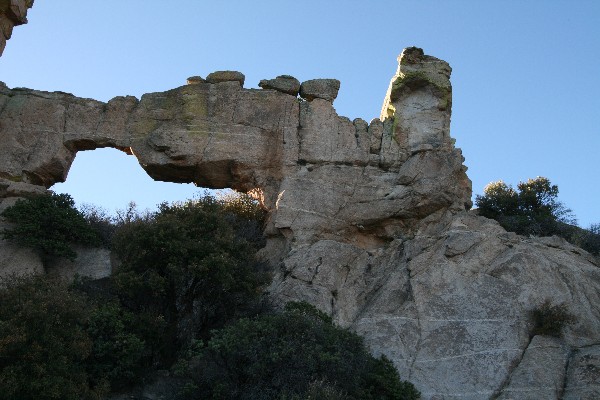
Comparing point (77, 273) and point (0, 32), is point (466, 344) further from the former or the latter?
point (0, 32)

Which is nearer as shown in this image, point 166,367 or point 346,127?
point 166,367

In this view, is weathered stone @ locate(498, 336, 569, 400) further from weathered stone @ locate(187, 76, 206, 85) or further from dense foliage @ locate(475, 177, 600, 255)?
weathered stone @ locate(187, 76, 206, 85)

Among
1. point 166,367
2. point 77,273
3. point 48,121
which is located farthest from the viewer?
point 48,121

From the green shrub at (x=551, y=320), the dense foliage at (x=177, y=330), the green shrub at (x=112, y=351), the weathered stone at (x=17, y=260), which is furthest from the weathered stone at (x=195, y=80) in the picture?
the green shrub at (x=551, y=320)

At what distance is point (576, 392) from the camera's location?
15945 millimetres

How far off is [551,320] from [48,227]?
1265cm

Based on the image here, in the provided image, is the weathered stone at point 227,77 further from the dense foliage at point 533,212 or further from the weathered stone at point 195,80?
the dense foliage at point 533,212

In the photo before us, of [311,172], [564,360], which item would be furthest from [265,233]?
[564,360]

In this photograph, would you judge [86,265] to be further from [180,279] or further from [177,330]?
[177,330]

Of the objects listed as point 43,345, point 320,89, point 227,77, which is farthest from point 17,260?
point 320,89

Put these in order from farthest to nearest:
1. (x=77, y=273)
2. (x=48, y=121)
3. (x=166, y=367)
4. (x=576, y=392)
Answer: (x=48, y=121) → (x=77, y=273) → (x=166, y=367) → (x=576, y=392)

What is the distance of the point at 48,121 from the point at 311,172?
26.2ft

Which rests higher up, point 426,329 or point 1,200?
point 1,200

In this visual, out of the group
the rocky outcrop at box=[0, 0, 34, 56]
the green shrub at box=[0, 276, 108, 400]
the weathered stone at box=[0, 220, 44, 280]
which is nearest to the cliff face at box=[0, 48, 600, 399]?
the weathered stone at box=[0, 220, 44, 280]
